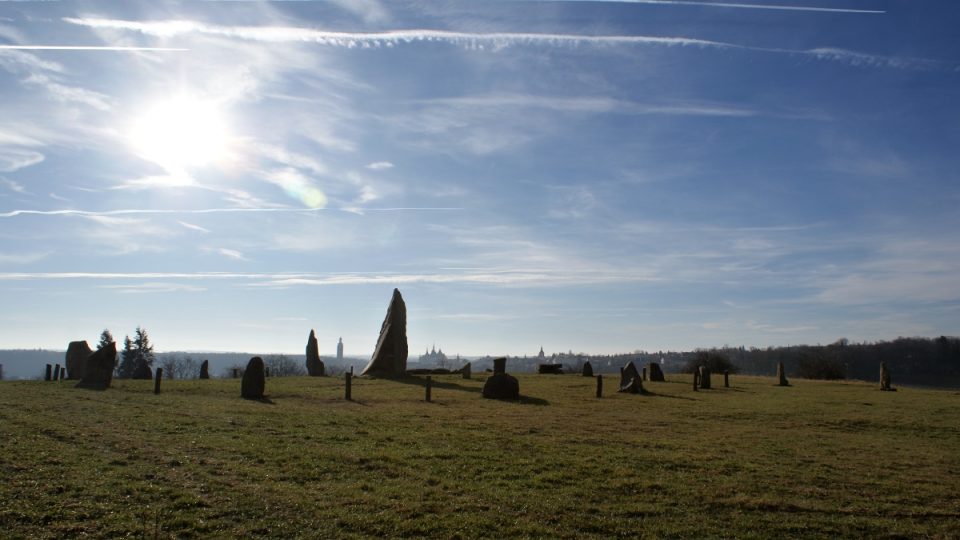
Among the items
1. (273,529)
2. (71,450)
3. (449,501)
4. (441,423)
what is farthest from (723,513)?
(71,450)

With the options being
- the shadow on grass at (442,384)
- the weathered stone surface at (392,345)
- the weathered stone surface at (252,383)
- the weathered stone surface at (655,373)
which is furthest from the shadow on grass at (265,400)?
the weathered stone surface at (655,373)

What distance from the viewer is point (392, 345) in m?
41.5

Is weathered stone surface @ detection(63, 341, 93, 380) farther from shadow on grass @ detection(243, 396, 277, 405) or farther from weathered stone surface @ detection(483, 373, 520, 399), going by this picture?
weathered stone surface @ detection(483, 373, 520, 399)

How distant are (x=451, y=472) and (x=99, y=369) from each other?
2319cm

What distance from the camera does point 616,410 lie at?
2620cm

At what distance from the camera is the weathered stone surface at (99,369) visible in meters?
28.3

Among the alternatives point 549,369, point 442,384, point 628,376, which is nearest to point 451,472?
point 442,384

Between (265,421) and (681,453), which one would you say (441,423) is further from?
(681,453)

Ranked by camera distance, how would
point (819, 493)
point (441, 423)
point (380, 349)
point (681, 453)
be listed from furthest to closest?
point (380, 349) < point (441, 423) < point (681, 453) < point (819, 493)

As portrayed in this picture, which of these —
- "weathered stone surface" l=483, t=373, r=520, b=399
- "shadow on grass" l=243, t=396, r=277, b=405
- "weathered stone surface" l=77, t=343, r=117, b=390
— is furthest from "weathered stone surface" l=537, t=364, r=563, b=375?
"weathered stone surface" l=77, t=343, r=117, b=390

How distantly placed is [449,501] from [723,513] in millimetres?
4707

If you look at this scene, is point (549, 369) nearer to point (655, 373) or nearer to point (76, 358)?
point (655, 373)

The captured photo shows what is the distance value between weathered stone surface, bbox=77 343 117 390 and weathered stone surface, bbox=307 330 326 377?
18.0m

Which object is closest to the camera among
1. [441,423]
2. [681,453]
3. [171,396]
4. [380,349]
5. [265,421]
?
[681,453]
